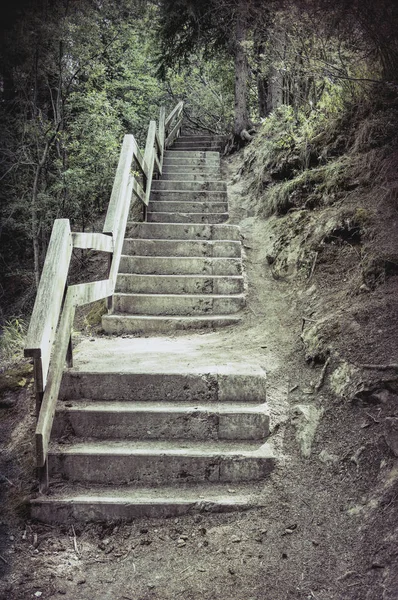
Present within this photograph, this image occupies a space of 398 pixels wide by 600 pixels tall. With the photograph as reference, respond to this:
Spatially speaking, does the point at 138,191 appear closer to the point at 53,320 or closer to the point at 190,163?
the point at 53,320

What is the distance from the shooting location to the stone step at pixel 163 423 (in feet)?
9.42

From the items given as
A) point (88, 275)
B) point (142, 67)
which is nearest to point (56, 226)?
point (88, 275)

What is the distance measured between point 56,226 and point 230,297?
219 centimetres

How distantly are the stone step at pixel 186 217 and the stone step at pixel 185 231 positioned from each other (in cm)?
60

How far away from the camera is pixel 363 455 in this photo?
240 cm

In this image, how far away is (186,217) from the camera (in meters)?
6.33

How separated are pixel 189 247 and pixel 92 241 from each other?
6.32 ft

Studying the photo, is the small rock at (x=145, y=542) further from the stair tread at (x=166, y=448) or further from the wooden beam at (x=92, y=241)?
the wooden beam at (x=92, y=241)

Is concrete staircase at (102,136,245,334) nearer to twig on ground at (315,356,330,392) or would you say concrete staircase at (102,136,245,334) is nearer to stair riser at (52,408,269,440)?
twig on ground at (315,356,330,392)

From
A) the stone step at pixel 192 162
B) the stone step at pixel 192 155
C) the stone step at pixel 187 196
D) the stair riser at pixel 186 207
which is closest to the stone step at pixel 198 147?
the stone step at pixel 192 155

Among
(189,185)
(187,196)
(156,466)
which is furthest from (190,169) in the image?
(156,466)

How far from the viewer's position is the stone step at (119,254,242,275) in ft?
16.6

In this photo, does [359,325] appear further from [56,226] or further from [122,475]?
[56,226]

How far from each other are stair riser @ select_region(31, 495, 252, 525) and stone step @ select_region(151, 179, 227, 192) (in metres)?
5.92
